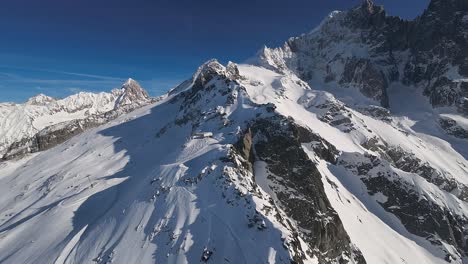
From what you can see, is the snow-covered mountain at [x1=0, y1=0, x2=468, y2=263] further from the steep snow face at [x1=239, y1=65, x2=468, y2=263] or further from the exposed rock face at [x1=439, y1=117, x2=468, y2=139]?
the exposed rock face at [x1=439, y1=117, x2=468, y2=139]

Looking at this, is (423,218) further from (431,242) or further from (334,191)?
(334,191)

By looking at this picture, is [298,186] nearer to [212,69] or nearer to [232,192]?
[232,192]

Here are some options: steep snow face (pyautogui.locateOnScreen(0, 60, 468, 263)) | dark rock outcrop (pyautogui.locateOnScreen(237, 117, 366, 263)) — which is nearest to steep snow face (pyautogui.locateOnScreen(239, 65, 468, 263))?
steep snow face (pyautogui.locateOnScreen(0, 60, 468, 263))

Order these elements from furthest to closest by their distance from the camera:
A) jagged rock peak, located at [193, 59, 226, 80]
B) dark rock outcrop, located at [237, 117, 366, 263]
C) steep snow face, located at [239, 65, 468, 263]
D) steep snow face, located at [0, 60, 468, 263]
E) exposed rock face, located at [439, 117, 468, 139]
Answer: exposed rock face, located at [439, 117, 468, 139] < jagged rock peak, located at [193, 59, 226, 80] < steep snow face, located at [239, 65, 468, 263] < dark rock outcrop, located at [237, 117, 366, 263] < steep snow face, located at [0, 60, 468, 263]

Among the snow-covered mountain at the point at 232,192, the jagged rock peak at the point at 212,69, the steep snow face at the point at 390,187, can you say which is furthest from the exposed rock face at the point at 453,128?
the jagged rock peak at the point at 212,69

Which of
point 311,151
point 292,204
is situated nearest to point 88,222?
point 292,204

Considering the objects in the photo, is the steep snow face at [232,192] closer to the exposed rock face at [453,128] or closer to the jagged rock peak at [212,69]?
the jagged rock peak at [212,69]
